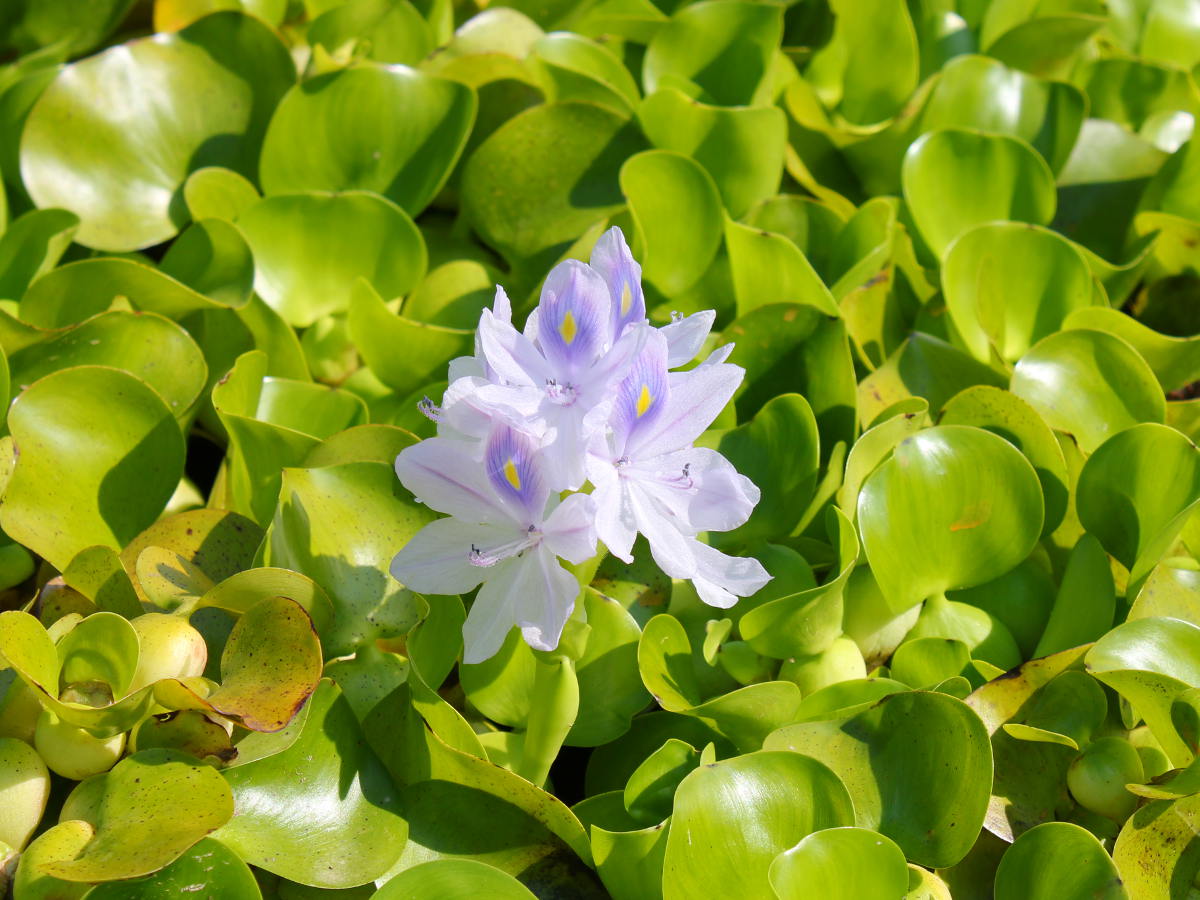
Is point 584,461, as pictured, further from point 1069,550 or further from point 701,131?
point 701,131

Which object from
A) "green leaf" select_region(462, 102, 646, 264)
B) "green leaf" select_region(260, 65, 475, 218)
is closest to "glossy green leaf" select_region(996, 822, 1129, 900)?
"green leaf" select_region(462, 102, 646, 264)

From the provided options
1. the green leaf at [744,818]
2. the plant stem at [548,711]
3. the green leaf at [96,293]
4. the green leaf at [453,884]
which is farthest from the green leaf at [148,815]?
the green leaf at [96,293]

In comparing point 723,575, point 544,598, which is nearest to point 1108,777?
point 723,575

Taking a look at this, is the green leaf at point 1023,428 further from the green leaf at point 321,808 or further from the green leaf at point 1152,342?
the green leaf at point 321,808

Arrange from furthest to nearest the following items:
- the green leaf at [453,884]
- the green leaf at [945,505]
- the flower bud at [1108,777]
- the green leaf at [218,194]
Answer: the green leaf at [218,194] → the green leaf at [945,505] → the flower bud at [1108,777] → the green leaf at [453,884]

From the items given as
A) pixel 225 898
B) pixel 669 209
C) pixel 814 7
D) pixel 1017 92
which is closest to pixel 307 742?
pixel 225 898

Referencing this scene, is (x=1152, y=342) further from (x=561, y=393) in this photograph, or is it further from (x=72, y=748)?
(x=72, y=748)
